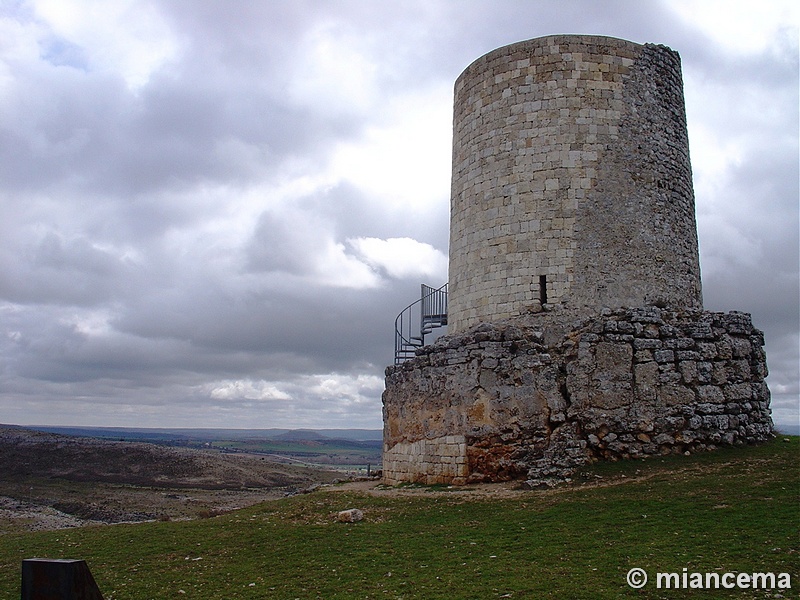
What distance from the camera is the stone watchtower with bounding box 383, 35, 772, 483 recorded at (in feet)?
47.9

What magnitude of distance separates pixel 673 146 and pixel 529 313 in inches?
242

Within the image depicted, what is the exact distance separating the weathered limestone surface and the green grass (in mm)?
753

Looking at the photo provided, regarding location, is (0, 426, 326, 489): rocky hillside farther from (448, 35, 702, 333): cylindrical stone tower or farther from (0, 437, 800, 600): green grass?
(0, 437, 800, 600): green grass

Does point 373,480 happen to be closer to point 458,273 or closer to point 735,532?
point 458,273

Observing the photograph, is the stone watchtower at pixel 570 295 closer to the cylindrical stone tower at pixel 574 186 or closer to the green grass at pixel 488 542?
the cylindrical stone tower at pixel 574 186

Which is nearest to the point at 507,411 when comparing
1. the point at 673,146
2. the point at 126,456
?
the point at 673,146

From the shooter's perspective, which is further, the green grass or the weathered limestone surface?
the weathered limestone surface

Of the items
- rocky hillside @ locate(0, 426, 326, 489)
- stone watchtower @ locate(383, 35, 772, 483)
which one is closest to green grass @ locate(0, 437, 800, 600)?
stone watchtower @ locate(383, 35, 772, 483)

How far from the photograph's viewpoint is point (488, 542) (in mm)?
9922

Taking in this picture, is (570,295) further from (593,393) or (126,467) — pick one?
(126,467)

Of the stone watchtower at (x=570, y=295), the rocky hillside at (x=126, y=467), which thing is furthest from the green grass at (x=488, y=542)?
the rocky hillside at (x=126, y=467)

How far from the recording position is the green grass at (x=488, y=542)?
8.12m

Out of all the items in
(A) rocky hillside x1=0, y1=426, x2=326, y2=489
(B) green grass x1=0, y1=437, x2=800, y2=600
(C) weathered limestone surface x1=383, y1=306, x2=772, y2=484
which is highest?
(C) weathered limestone surface x1=383, y1=306, x2=772, y2=484

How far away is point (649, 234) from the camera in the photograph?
1673 centimetres
